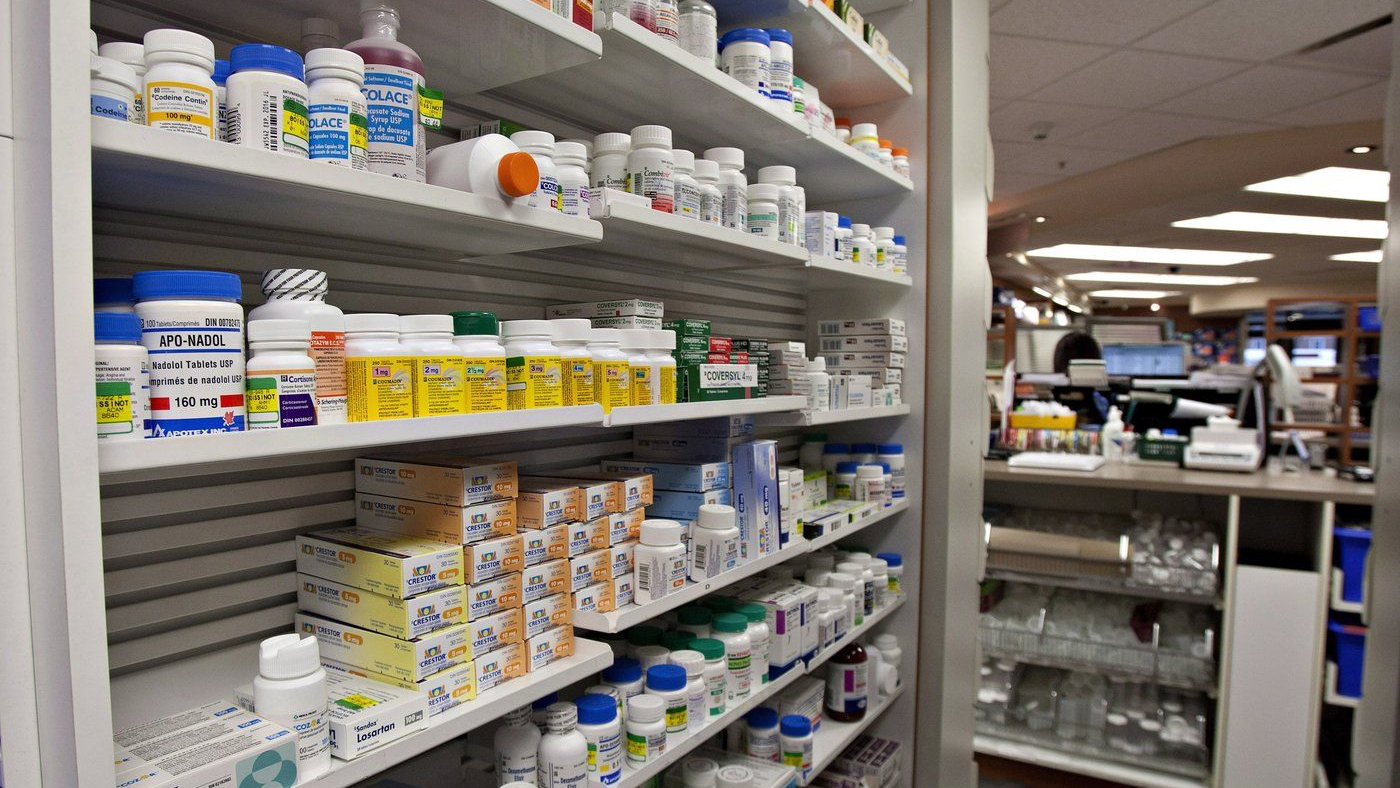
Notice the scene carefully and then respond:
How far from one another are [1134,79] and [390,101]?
14.9 feet

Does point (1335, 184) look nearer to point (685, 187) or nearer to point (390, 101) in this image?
point (685, 187)

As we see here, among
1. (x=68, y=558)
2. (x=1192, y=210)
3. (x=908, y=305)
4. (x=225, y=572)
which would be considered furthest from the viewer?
(x=1192, y=210)

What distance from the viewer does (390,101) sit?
1.01 metres

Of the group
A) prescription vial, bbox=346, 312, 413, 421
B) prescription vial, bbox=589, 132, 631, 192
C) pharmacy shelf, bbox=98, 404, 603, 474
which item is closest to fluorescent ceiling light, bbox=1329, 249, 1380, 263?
prescription vial, bbox=589, 132, 631, 192

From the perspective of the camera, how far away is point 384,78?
3.31 ft

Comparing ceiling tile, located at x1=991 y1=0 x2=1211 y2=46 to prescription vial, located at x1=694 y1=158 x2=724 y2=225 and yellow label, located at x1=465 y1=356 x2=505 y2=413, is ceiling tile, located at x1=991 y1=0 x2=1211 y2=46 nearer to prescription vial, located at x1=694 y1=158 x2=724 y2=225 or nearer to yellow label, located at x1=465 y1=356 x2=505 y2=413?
prescription vial, located at x1=694 y1=158 x2=724 y2=225

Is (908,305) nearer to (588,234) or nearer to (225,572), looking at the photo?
(588,234)

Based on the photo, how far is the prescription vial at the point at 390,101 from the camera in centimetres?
101

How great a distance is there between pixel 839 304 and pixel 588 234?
173 cm

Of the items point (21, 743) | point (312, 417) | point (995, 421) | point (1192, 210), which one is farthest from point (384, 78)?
point (1192, 210)

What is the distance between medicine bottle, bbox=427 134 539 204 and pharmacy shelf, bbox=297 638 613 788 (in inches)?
28.9

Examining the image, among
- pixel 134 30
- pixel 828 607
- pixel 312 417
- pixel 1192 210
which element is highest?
pixel 1192 210

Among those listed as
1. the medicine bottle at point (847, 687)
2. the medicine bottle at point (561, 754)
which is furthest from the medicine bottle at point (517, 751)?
the medicine bottle at point (847, 687)

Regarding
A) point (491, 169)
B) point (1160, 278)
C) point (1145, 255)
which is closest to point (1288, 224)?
point (1145, 255)
